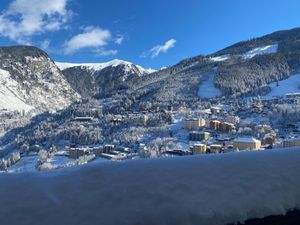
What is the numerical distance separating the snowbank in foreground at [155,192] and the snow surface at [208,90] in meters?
144

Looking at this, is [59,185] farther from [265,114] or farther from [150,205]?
[265,114]

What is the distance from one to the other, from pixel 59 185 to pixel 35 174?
0.35 metres

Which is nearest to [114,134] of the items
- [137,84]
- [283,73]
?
[283,73]

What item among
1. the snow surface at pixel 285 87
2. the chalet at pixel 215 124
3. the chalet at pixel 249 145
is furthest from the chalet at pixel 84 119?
the chalet at pixel 249 145

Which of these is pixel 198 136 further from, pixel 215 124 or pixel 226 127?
pixel 215 124

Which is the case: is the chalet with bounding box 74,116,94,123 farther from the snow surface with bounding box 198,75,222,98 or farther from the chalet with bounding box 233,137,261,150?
the chalet with bounding box 233,137,261,150

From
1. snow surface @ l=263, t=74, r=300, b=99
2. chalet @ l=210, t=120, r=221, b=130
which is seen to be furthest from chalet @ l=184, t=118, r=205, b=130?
snow surface @ l=263, t=74, r=300, b=99

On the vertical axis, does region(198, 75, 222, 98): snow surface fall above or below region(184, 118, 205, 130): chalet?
above

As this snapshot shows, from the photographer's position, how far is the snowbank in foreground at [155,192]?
252 centimetres

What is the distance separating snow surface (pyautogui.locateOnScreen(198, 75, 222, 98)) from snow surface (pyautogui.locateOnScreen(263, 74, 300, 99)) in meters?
17.0

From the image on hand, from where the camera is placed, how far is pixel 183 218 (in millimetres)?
2557

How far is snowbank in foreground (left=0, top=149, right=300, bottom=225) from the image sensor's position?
2.52 metres

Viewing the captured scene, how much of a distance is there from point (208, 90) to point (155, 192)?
151 meters

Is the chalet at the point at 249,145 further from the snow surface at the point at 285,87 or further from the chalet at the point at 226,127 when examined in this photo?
the snow surface at the point at 285,87
